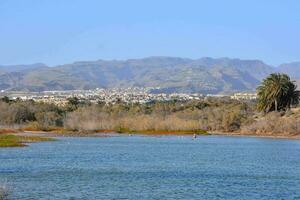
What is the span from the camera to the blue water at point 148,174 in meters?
45.8

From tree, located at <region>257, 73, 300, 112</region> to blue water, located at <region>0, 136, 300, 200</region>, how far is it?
54.2 m

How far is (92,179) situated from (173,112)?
415ft

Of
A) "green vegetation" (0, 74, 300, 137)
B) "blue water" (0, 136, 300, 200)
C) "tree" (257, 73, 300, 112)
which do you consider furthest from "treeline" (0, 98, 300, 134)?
"blue water" (0, 136, 300, 200)

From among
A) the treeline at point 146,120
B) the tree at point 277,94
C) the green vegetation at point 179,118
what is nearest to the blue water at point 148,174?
the tree at point 277,94

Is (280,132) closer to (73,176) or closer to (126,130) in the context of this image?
(126,130)

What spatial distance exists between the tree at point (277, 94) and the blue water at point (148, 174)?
54211 millimetres

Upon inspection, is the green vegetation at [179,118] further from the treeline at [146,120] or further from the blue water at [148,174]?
the blue water at [148,174]

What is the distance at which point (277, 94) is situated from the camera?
142 metres

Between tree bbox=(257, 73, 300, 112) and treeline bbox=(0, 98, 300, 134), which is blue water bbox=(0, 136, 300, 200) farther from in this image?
treeline bbox=(0, 98, 300, 134)

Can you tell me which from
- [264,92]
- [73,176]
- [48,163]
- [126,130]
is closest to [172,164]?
[48,163]

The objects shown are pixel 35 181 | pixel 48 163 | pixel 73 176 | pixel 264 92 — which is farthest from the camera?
pixel 264 92

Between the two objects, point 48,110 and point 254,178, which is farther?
point 48,110

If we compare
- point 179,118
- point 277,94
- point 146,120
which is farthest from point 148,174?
point 179,118

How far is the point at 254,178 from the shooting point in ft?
186
